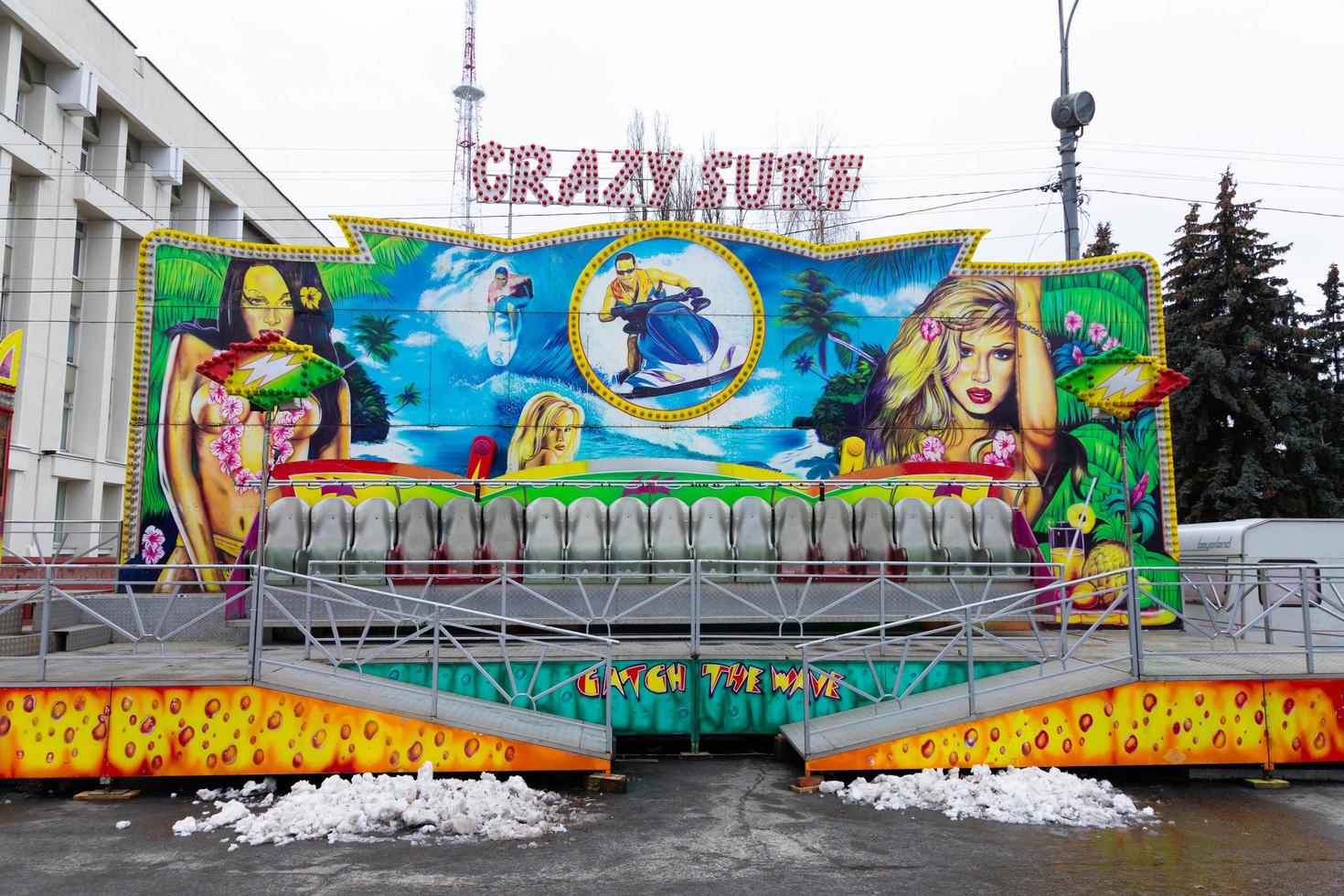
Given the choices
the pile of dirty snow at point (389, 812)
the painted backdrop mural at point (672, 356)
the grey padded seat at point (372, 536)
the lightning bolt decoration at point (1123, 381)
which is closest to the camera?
the pile of dirty snow at point (389, 812)

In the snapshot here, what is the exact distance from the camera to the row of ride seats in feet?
45.5

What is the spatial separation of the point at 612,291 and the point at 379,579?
5653 mm

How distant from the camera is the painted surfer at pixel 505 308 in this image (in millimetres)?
15305

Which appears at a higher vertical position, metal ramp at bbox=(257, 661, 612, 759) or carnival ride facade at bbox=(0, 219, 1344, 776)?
carnival ride facade at bbox=(0, 219, 1344, 776)

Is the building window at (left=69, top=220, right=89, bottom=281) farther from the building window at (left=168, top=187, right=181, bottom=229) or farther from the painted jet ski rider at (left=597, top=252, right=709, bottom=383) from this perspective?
the painted jet ski rider at (left=597, top=252, right=709, bottom=383)

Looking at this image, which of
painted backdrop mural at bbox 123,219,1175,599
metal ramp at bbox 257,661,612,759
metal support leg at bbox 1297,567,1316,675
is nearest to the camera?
metal ramp at bbox 257,661,612,759

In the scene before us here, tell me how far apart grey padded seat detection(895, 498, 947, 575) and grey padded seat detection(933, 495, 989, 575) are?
102 mm

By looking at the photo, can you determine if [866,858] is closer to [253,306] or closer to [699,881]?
[699,881]

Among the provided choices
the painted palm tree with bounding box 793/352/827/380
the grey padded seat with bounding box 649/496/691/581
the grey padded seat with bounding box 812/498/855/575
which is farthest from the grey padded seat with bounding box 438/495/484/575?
the painted palm tree with bounding box 793/352/827/380

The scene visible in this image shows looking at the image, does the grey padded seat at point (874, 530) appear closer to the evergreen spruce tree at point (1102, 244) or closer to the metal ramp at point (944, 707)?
the metal ramp at point (944, 707)

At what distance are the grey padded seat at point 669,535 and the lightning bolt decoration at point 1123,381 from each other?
566 cm

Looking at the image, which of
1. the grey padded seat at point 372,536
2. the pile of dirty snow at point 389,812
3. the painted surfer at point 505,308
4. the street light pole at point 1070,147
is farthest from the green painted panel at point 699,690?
the street light pole at point 1070,147

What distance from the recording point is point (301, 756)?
27.5ft

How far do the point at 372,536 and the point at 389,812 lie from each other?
6981 mm
